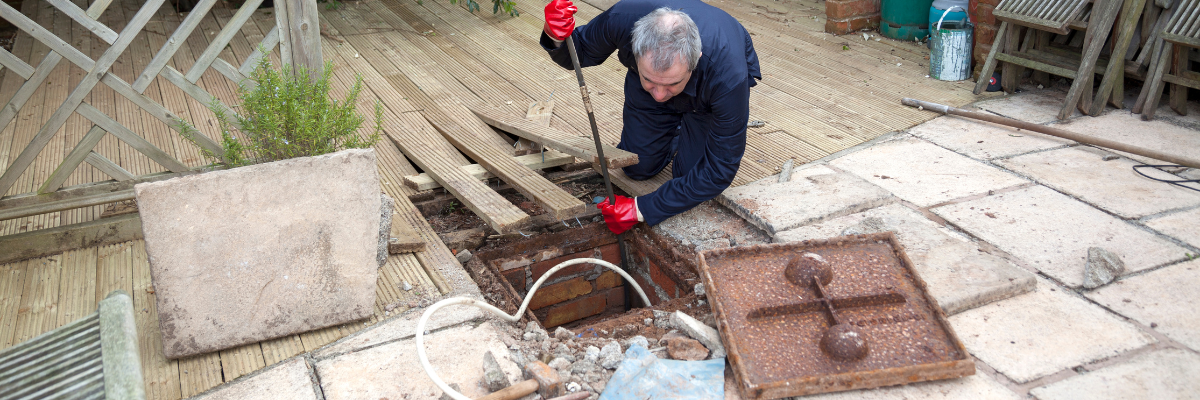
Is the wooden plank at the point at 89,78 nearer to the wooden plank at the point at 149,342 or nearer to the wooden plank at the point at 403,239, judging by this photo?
the wooden plank at the point at 149,342

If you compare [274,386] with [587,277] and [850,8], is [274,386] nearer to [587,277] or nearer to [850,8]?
[587,277]

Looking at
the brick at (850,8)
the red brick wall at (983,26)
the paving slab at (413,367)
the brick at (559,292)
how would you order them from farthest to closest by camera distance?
the brick at (850,8) → the red brick wall at (983,26) → the brick at (559,292) → the paving slab at (413,367)

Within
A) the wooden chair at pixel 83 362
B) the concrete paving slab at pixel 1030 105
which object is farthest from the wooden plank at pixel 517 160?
the concrete paving slab at pixel 1030 105

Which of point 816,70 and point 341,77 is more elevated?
point 816,70

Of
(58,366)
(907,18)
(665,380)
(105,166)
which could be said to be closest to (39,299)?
(105,166)

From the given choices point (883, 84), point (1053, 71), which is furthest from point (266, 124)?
point (1053, 71)

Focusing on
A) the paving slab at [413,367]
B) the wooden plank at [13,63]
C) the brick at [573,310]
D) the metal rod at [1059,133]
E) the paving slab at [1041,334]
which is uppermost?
the wooden plank at [13,63]

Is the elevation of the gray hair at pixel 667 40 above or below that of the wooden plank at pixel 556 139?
above

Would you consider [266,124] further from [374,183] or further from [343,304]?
[343,304]

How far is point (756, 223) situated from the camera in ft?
10.4

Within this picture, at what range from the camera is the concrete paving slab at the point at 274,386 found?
7.30ft

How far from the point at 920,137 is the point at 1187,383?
209 centimetres

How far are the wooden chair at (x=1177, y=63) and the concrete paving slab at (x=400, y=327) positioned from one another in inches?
144

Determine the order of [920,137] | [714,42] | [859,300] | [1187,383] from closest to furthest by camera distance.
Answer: [1187,383] < [859,300] < [714,42] < [920,137]
